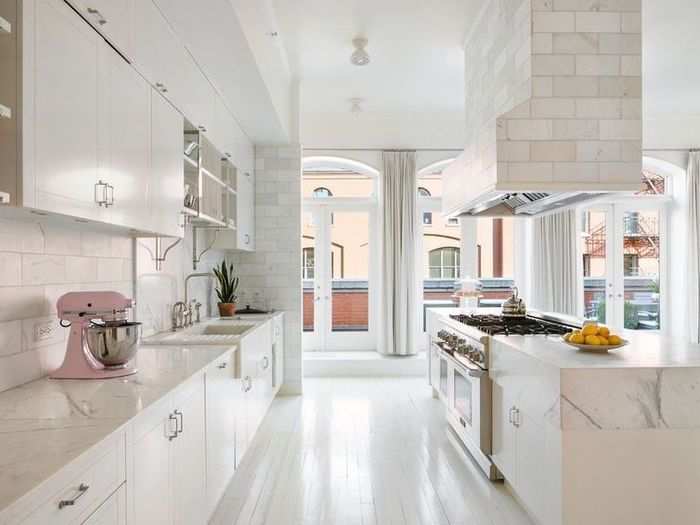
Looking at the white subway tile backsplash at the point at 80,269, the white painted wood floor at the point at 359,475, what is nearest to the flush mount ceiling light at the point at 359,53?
the white subway tile backsplash at the point at 80,269

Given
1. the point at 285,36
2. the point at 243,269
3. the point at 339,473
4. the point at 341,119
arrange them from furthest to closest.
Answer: the point at 341,119 < the point at 243,269 < the point at 285,36 < the point at 339,473

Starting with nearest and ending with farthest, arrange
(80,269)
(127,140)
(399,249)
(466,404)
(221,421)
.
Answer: (127,140), (80,269), (221,421), (466,404), (399,249)

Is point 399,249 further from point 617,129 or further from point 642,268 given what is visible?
point 617,129

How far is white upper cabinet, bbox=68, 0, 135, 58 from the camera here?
5.59 feet

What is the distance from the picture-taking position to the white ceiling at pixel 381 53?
3.71 meters

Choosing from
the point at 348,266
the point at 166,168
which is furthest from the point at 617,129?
the point at 348,266

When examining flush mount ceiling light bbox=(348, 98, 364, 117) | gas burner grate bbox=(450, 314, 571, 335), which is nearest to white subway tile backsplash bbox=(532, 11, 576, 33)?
gas burner grate bbox=(450, 314, 571, 335)

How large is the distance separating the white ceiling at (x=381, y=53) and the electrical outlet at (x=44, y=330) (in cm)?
A: 273

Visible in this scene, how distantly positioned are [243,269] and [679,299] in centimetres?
554

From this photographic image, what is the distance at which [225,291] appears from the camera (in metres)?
4.75

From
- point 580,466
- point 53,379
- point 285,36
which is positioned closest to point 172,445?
point 53,379

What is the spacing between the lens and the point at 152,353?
97.3 inches

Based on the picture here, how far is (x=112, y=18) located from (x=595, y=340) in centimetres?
246

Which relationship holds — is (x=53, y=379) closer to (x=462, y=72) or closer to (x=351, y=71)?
(x=351, y=71)
